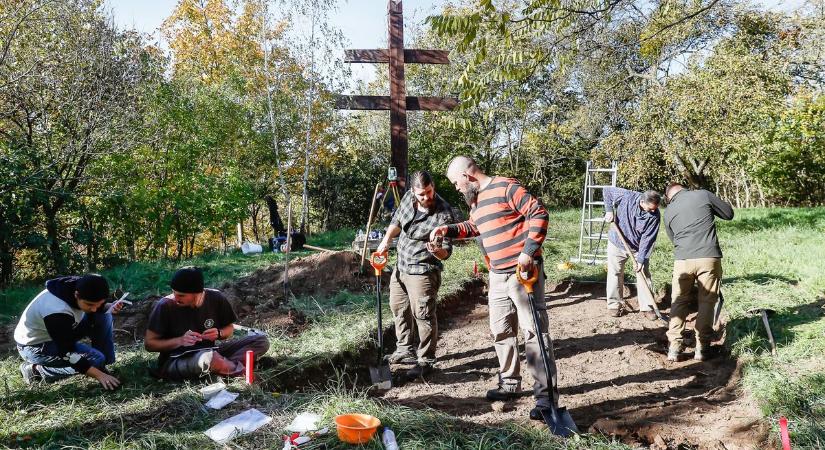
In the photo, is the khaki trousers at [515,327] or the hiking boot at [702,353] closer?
the khaki trousers at [515,327]

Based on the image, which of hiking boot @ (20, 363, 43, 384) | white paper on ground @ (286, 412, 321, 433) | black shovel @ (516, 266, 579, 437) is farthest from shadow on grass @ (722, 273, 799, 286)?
hiking boot @ (20, 363, 43, 384)

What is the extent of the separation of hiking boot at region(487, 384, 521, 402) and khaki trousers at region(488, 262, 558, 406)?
0.10 ft

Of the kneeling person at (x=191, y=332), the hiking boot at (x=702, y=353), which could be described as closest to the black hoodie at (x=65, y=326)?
the kneeling person at (x=191, y=332)

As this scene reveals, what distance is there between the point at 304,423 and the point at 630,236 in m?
4.91

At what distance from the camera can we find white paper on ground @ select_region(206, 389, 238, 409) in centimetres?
365

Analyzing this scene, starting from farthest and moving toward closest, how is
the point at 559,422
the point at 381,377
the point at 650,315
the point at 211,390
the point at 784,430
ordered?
1. the point at 650,315
2. the point at 381,377
3. the point at 211,390
4. the point at 559,422
5. the point at 784,430

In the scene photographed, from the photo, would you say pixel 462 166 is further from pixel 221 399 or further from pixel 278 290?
pixel 278 290

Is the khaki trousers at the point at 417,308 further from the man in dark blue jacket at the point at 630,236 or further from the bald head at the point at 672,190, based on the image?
the man in dark blue jacket at the point at 630,236

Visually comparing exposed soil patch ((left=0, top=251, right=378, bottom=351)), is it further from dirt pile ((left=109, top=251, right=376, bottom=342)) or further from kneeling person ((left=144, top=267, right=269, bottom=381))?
kneeling person ((left=144, top=267, right=269, bottom=381))

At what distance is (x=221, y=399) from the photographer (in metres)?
3.73

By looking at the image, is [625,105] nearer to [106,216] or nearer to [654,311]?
[654,311]

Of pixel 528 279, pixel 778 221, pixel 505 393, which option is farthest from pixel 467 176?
pixel 778 221

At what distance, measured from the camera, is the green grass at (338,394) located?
3.16 m

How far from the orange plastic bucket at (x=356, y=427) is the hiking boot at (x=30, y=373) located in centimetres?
260
